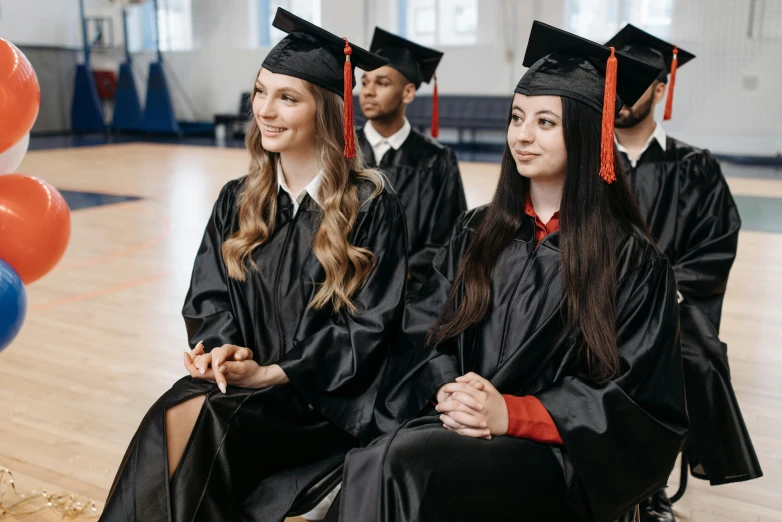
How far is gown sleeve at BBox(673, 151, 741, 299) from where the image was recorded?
2752mm

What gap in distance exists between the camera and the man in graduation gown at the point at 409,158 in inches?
138

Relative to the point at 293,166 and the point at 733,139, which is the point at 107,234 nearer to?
the point at 293,166

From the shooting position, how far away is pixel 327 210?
2.18m

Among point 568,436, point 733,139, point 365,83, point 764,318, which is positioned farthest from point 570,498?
point 733,139

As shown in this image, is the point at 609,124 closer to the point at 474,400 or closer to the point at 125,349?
the point at 474,400

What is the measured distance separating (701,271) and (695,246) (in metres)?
0.12

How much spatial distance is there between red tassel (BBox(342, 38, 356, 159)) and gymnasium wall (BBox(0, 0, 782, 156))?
10.4 m

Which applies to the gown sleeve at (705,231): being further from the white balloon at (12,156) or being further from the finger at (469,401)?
the white balloon at (12,156)

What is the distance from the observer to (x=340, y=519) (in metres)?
1.57

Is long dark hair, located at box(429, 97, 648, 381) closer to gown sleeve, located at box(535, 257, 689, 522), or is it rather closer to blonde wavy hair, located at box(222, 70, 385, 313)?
gown sleeve, located at box(535, 257, 689, 522)

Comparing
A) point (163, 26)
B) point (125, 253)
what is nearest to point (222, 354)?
point (125, 253)

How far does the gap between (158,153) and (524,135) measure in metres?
12.2

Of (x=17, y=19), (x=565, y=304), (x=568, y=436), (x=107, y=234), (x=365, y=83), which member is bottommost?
(x=107, y=234)

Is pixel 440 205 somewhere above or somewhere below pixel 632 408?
above
